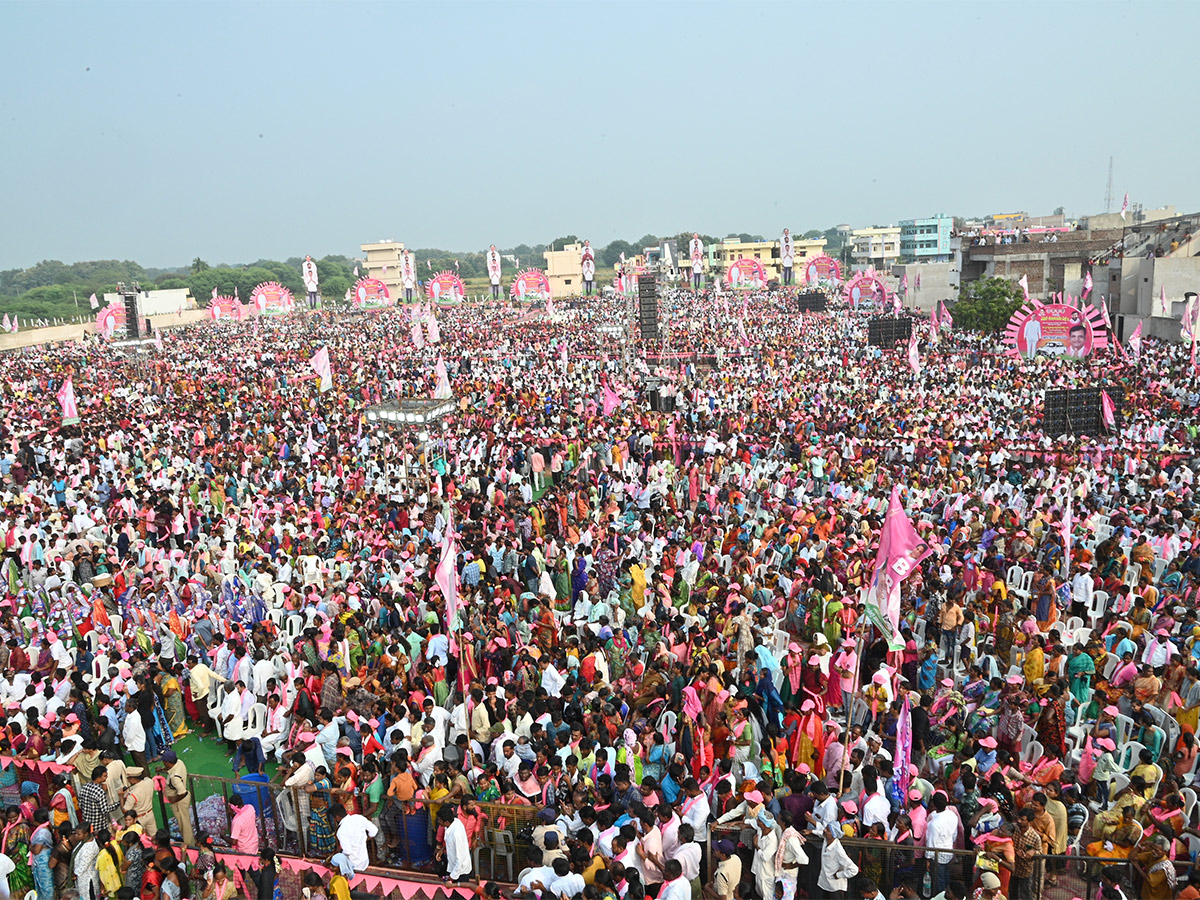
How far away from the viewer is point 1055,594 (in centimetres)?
880

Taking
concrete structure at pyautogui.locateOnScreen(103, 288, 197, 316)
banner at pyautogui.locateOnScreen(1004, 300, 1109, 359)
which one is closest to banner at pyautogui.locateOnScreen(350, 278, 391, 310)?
concrete structure at pyautogui.locateOnScreen(103, 288, 197, 316)

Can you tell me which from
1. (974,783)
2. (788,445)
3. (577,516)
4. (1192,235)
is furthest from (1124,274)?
(974,783)

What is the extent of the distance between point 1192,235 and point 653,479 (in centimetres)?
2698

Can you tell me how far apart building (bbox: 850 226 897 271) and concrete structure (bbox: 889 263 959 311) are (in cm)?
3029

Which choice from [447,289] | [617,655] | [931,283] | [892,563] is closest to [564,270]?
[447,289]

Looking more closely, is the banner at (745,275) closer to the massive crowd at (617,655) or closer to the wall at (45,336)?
the wall at (45,336)

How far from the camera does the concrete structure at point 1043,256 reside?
4119cm

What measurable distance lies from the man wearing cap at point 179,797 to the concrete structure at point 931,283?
46.6m

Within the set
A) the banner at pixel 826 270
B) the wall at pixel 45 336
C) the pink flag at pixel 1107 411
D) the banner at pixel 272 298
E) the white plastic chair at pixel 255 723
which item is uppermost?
the banner at pixel 826 270

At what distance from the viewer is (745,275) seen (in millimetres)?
53875

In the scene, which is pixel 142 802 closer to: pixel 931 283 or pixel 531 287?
pixel 531 287

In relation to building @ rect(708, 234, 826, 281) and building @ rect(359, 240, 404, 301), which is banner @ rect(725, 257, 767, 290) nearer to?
building @ rect(708, 234, 826, 281)

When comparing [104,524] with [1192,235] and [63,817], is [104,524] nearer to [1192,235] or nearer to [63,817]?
[63,817]

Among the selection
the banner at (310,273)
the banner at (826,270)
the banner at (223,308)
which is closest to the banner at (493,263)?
the banner at (310,273)
